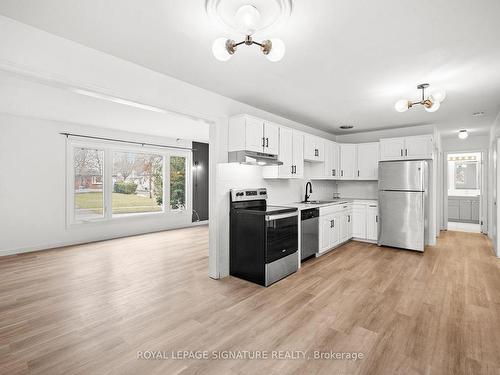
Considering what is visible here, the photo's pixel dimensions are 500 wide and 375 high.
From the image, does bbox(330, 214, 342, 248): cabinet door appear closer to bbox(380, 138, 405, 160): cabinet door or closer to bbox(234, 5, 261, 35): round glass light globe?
bbox(380, 138, 405, 160): cabinet door

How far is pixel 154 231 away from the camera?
276 inches

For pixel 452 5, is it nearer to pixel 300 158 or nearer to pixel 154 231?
pixel 300 158

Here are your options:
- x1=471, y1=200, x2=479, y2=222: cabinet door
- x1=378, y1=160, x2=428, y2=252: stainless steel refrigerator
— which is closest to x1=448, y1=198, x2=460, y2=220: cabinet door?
x1=471, y1=200, x2=479, y2=222: cabinet door

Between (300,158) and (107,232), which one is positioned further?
(107,232)

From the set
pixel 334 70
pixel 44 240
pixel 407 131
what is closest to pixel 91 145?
pixel 44 240

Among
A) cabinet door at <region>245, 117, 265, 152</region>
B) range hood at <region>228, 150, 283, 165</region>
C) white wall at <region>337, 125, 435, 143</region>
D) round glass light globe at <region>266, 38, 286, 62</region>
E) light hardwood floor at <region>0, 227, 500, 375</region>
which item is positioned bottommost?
light hardwood floor at <region>0, 227, 500, 375</region>

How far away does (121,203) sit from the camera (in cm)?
648

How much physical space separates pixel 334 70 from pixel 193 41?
1581 millimetres

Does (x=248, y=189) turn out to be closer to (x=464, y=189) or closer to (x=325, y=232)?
(x=325, y=232)

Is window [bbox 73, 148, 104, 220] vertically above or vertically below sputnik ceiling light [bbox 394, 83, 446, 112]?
below

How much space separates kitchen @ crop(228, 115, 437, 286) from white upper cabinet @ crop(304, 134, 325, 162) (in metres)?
0.02

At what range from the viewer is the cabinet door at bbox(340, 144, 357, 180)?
597 centimetres

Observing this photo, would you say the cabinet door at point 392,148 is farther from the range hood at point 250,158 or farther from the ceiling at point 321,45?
the range hood at point 250,158

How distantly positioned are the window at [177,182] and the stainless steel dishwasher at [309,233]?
4.59 meters
